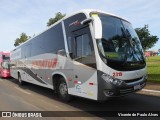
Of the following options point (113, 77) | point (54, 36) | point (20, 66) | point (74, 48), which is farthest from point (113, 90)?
point (20, 66)

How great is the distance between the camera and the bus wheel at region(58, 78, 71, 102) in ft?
33.7

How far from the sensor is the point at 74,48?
9.29 metres

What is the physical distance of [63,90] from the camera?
1048cm

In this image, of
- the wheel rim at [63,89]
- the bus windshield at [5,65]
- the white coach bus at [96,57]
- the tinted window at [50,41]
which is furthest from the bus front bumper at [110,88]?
the bus windshield at [5,65]

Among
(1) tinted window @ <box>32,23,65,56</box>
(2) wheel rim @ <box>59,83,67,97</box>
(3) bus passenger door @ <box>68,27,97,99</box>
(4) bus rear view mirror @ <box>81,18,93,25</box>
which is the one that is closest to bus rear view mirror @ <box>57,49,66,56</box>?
(1) tinted window @ <box>32,23,65,56</box>

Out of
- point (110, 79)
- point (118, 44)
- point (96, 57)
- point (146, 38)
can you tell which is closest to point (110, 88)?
point (110, 79)

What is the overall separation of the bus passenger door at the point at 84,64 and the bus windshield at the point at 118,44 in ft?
1.52

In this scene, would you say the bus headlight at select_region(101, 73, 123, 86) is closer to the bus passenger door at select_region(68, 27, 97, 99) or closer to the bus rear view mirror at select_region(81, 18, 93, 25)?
the bus passenger door at select_region(68, 27, 97, 99)

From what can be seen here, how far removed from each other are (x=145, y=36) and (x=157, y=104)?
72.2 ft

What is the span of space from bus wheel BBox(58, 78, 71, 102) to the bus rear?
16.3 metres

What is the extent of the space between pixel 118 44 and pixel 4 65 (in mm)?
19925

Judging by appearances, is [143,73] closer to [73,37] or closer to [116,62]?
[116,62]

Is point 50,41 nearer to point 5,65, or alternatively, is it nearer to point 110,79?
point 110,79

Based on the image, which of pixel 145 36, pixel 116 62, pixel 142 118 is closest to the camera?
pixel 142 118
